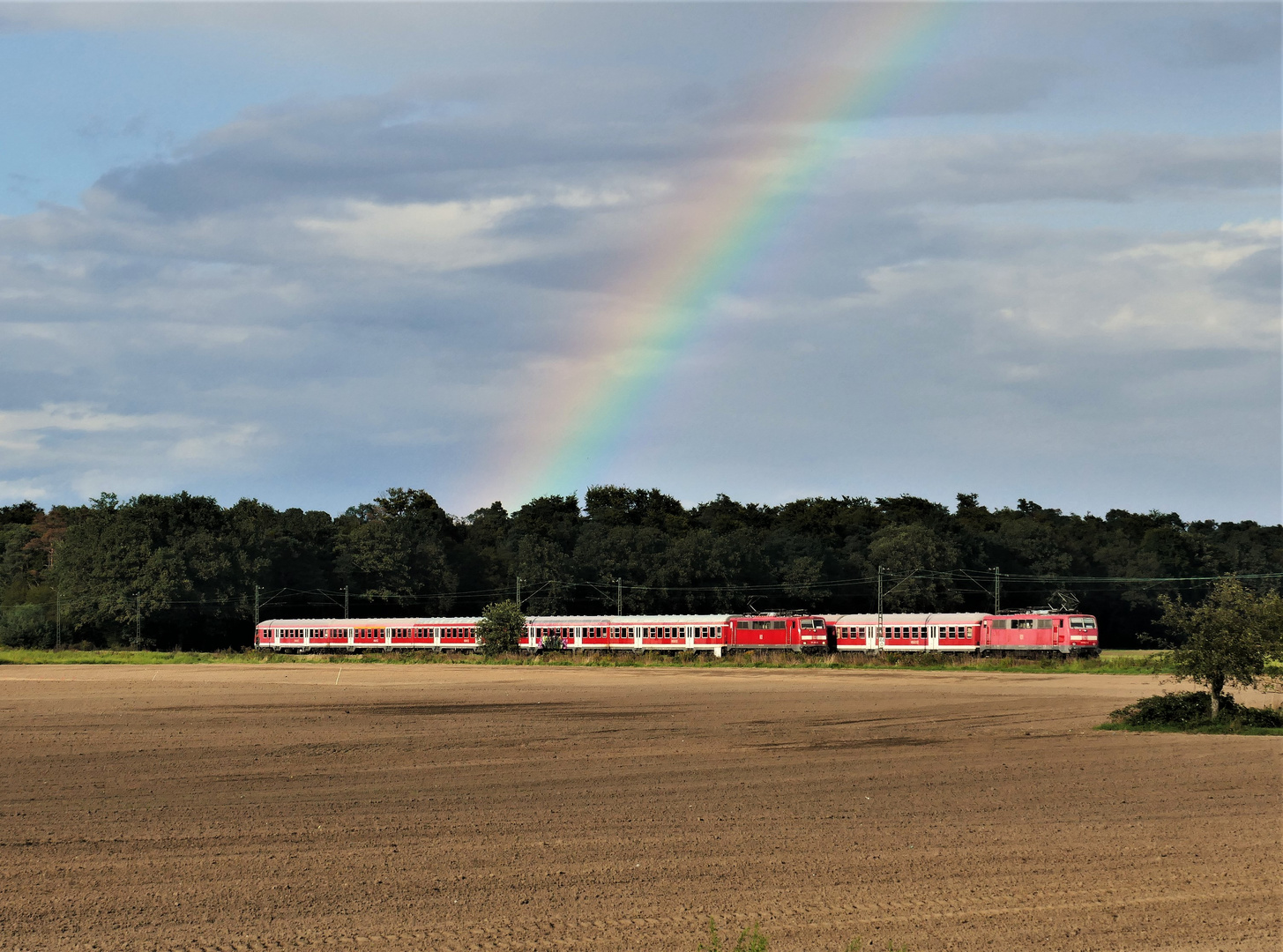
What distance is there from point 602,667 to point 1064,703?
3797 cm

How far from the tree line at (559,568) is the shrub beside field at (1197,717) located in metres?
81.1

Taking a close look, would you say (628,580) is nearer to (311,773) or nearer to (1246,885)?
(311,773)

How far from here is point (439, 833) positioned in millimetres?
18016

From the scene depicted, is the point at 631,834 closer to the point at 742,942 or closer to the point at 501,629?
the point at 742,942

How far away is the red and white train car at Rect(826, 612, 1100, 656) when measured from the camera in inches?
3002

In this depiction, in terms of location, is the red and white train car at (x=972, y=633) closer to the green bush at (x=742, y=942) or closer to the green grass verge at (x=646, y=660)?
the green grass verge at (x=646, y=660)

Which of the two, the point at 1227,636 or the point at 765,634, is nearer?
the point at 1227,636

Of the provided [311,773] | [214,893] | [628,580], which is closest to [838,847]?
[214,893]

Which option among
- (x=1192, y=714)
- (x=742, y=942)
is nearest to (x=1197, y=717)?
(x=1192, y=714)

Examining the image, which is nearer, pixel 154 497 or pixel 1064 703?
pixel 1064 703

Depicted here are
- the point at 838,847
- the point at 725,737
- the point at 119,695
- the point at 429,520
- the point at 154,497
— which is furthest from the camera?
the point at 429,520

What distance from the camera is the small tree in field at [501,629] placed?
289ft

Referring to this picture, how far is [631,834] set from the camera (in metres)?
18.0

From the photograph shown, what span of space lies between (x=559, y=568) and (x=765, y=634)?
51538 millimetres
